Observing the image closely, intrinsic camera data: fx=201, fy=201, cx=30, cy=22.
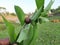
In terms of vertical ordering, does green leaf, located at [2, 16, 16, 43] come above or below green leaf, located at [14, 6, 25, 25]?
below

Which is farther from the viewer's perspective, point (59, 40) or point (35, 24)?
point (59, 40)

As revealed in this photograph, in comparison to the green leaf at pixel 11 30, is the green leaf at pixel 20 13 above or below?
above

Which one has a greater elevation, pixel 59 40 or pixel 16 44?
pixel 16 44

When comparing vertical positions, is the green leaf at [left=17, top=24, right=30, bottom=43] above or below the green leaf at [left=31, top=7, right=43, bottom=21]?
below

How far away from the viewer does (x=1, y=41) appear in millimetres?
537

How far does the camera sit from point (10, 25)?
1.65 ft

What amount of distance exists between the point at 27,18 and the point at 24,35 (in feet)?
0.19

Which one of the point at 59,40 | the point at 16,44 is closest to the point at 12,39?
the point at 16,44

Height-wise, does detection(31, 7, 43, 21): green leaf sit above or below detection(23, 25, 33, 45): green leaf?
above

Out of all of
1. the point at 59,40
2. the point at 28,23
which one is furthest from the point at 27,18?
the point at 59,40

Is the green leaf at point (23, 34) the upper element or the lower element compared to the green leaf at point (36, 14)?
lower

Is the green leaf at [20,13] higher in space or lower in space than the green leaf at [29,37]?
higher

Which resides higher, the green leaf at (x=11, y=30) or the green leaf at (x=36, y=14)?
the green leaf at (x=36, y=14)

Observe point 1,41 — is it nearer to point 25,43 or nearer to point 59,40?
point 25,43
